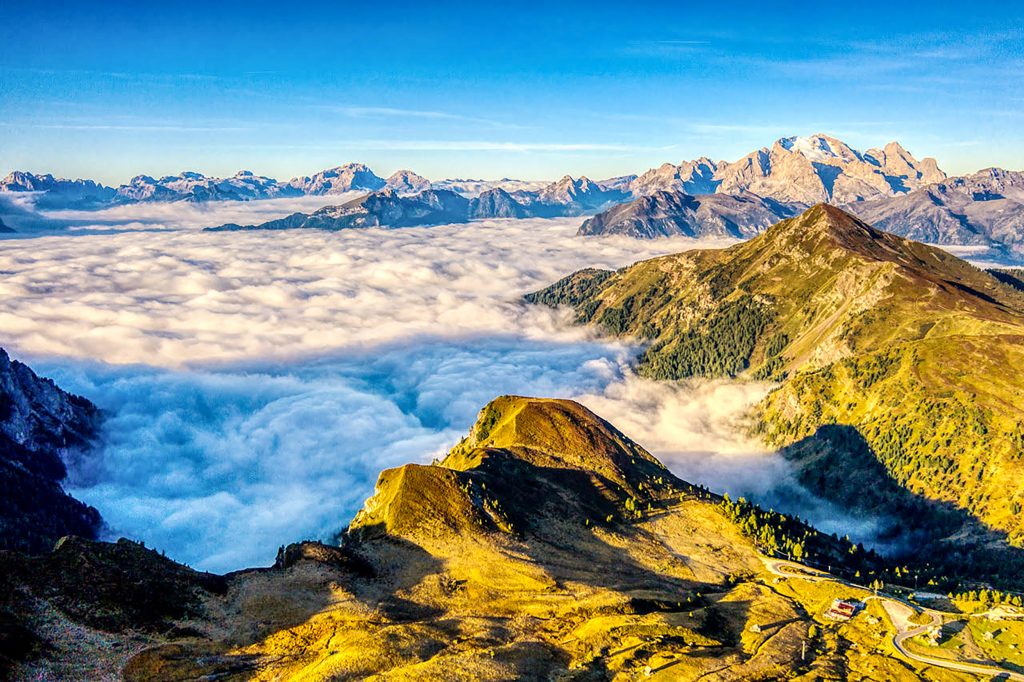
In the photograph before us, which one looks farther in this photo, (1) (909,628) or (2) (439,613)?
(1) (909,628)

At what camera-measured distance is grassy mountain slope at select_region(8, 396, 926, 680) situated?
10842cm

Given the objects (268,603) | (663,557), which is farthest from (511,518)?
(268,603)

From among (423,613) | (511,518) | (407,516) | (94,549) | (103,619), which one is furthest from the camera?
(511,518)

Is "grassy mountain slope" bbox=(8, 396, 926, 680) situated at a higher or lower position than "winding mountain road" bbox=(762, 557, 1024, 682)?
higher

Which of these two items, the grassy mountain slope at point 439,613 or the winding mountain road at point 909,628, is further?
the winding mountain road at point 909,628

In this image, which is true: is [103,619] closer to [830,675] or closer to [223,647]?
[223,647]

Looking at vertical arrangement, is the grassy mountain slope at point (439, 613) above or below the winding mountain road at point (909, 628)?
above

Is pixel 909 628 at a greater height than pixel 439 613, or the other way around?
pixel 439 613

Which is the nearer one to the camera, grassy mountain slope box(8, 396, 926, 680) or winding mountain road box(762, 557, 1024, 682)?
grassy mountain slope box(8, 396, 926, 680)

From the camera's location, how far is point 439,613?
139m

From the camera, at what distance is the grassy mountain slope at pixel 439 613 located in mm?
108419

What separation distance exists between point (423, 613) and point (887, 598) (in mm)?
128453

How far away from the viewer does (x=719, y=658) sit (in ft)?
427

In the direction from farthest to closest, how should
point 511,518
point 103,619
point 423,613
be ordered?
point 511,518 → point 423,613 → point 103,619
